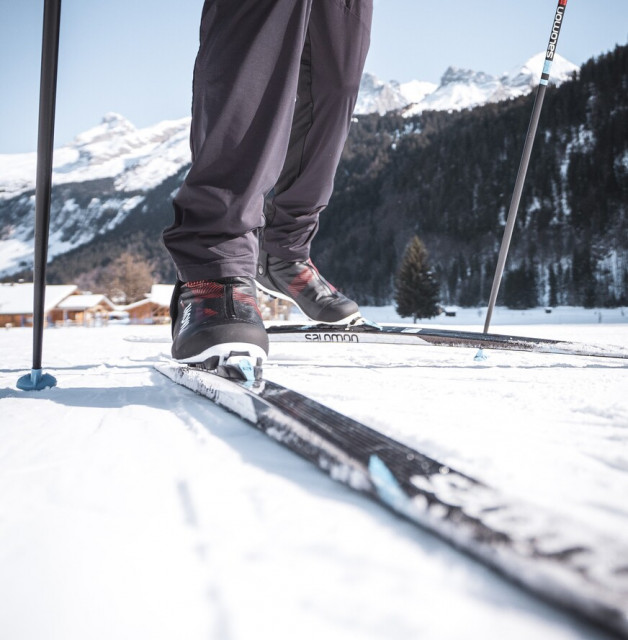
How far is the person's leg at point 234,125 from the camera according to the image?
61cm

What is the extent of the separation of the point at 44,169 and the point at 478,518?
80 cm

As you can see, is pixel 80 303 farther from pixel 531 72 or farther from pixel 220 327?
pixel 531 72

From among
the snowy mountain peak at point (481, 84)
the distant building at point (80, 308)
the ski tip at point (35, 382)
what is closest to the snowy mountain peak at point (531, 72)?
the snowy mountain peak at point (481, 84)

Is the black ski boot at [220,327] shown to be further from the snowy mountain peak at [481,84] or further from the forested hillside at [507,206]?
the snowy mountain peak at [481,84]

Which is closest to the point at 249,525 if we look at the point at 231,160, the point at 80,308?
the point at 231,160

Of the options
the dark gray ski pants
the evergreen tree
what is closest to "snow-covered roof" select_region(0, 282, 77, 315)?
the dark gray ski pants

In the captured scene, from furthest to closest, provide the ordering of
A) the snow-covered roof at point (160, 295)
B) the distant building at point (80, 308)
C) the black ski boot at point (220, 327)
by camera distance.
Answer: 1. the distant building at point (80, 308)
2. the snow-covered roof at point (160, 295)
3. the black ski boot at point (220, 327)

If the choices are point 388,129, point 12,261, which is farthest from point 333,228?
point 12,261

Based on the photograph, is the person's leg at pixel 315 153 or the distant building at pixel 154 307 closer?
the person's leg at pixel 315 153

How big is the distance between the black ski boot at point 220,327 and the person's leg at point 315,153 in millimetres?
425

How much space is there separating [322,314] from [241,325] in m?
0.51

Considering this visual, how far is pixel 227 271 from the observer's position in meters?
0.65

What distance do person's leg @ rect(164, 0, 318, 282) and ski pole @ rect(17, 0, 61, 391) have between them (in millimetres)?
229

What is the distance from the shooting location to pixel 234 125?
0.62 m
